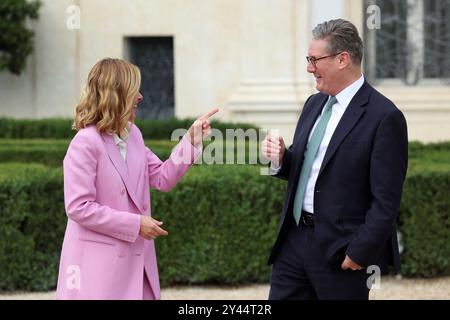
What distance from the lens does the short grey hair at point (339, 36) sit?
401 cm

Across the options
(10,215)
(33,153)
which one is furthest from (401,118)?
(33,153)

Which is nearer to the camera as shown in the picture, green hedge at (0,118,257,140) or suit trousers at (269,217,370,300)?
suit trousers at (269,217,370,300)

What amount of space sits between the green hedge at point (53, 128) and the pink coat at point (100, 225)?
7678mm

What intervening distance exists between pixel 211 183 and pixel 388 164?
3.63 m

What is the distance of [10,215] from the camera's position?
283 inches

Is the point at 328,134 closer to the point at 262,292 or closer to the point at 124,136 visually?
the point at 124,136

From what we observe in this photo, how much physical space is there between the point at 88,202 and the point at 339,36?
1.27 m

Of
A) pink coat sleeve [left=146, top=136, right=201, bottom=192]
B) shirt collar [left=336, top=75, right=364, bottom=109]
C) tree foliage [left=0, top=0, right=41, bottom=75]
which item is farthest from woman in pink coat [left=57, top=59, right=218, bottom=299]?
tree foliage [left=0, top=0, right=41, bottom=75]

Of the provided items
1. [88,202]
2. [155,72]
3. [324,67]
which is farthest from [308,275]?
[155,72]

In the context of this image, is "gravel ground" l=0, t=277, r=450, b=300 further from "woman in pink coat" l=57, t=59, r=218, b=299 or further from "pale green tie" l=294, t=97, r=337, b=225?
"woman in pink coat" l=57, t=59, r=218, b=299

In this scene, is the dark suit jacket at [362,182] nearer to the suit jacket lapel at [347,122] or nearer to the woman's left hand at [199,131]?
the suit jacket lapel at [347,122]

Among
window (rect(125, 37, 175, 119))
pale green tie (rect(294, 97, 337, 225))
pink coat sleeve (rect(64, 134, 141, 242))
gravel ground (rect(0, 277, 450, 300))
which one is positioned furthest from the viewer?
window (rect(125, 37, 175, 119))

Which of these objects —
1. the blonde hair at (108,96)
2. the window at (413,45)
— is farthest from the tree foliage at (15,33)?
the blonde hair at (108,96)

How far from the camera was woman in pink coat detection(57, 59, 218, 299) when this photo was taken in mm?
3770
